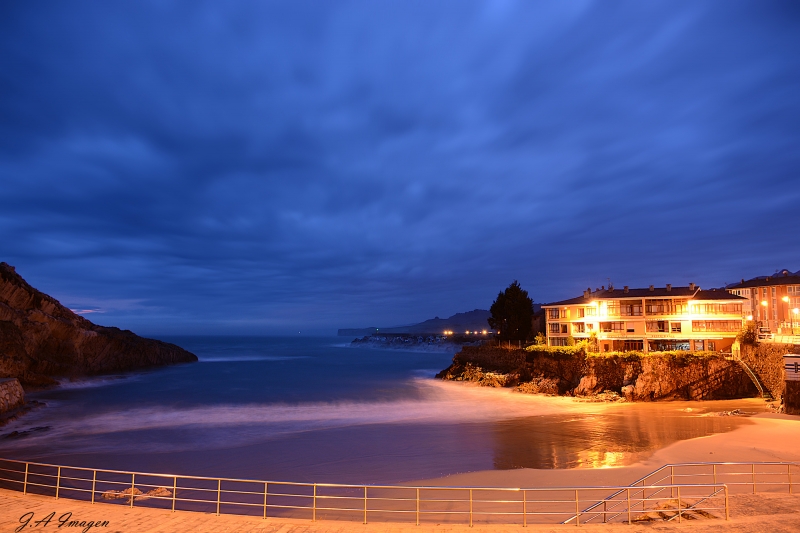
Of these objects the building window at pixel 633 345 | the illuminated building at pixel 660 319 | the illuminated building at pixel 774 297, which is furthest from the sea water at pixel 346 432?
the illuminated building at pixel 774 297

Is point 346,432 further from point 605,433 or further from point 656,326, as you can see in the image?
point 656,326

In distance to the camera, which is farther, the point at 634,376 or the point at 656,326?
the point at 656,326

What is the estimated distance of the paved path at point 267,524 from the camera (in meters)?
9.95

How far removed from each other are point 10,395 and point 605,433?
42.3m

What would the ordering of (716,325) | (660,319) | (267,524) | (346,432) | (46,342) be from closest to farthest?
(267,524) → (346,432) → (716,325) → (660,319) → (46,342)

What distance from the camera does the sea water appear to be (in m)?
21.2

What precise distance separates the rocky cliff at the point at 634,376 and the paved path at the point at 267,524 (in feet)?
96.1

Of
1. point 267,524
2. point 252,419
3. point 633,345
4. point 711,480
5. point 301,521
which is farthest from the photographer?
point 633,345

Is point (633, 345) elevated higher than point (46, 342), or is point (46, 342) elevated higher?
point (633, 345)

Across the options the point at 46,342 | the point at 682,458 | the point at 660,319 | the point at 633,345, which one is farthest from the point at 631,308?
the point at 46,342

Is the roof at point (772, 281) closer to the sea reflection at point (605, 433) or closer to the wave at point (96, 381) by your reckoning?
the sea reflection at point (605, 433)

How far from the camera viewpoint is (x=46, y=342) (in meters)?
55.9

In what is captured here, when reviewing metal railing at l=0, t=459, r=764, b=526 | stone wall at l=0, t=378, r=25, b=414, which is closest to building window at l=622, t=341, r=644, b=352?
metal railing at l=0, t=459, r=764, b=526

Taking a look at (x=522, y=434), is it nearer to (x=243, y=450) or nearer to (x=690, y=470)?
(x=690, y=470)
